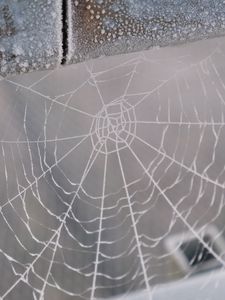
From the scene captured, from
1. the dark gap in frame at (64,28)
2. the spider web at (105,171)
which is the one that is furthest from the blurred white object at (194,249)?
the dark gap in frame at (64,28)

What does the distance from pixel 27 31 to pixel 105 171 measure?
0.61ft

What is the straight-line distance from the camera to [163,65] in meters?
0.55

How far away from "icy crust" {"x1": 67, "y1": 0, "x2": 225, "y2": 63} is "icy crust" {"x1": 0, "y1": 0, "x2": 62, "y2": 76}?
21 mm

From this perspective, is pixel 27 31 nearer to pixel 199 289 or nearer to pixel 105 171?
pixel 105 171

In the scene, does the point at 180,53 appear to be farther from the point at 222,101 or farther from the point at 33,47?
the point at 33,47

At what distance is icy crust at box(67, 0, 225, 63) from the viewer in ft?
1.63

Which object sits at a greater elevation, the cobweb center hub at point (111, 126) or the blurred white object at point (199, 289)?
the cobweb center hub at point (111, 126)

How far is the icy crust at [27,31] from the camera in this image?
1.61 ft

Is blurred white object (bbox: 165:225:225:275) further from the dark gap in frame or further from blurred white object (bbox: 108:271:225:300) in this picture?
the dark gap in frame

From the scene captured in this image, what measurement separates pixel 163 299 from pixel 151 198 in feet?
0.37

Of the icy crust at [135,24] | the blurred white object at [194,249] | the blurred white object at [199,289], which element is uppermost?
the icy crust at [135,24]

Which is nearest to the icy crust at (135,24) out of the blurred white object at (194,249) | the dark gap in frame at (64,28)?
the dark gap in frame at (64,28)

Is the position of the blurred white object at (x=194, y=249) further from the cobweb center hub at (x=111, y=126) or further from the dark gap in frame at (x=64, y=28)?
the dark gap in frame at (x=64, y=28)

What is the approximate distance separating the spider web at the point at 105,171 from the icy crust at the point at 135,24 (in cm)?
3
